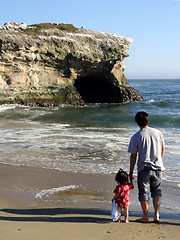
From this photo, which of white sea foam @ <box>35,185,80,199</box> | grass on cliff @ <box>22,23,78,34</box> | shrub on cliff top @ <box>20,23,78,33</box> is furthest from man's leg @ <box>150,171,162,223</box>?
shrub on cliff top @ <box>20,23,78,33</box>

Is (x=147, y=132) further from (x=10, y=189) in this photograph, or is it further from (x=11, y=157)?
(x=11, y=157)

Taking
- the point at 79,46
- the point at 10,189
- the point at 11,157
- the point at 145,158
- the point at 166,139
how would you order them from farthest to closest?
1. the point at 79,46
2. the point at 166,139
3. the point at 11,157
4. the point at 10,189
5. the point at 145,158

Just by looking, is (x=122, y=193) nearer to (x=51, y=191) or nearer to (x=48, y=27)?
(x=51, y=191)

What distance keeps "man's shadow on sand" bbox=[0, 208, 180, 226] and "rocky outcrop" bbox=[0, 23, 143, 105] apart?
18.8 meters

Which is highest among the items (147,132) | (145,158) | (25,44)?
(25,44)

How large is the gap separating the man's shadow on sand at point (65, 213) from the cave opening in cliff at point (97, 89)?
22.7m

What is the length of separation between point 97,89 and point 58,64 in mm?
5313

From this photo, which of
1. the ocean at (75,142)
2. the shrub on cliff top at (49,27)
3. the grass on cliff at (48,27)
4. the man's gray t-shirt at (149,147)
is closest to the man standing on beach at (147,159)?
the man's gray t-shirt at (149,147)

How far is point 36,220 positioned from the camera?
15.2 feet

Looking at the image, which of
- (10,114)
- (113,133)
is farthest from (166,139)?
(10,114)

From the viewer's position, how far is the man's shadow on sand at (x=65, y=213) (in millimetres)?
4661

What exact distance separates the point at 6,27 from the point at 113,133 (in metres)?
14.7

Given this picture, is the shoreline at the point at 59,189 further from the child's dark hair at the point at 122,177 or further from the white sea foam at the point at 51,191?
the child's dark hair at the point at 122,177

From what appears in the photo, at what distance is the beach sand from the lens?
13.6ft
